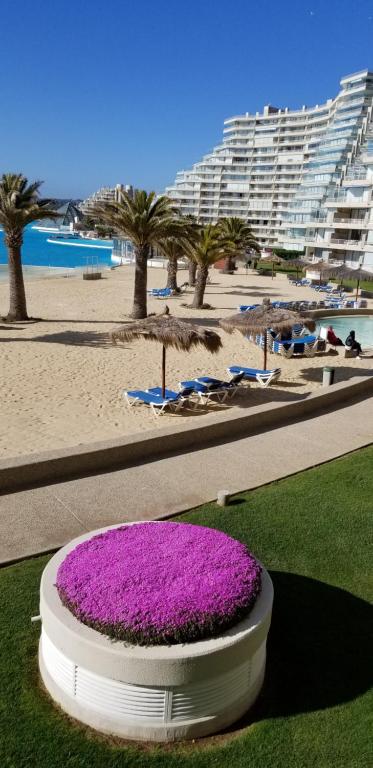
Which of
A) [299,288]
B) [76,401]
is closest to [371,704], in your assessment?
[76,401]

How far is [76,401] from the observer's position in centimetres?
1342

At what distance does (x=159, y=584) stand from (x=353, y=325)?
28292 millimetres

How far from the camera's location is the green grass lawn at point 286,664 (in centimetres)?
404

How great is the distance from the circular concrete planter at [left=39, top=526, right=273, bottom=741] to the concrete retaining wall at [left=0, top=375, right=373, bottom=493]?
393cm

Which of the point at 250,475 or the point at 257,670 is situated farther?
the point at 250,475

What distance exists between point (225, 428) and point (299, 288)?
38.1m

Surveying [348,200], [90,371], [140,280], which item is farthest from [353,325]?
[348,200]

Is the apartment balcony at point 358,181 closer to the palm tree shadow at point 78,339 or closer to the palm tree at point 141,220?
the palm tree at point 141,220

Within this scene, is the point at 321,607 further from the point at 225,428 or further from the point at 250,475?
the point at 225,428

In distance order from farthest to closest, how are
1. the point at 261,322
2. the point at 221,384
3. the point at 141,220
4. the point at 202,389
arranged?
the point at 141,220, the point at 261,322, the point at 221,384, the point at 202,389

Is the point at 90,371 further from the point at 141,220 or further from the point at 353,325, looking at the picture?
the point at 353,325

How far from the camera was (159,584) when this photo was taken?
14.8ft

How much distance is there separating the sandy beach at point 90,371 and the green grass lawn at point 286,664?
461 cm

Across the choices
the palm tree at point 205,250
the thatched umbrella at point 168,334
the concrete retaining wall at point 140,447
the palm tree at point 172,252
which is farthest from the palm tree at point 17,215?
the concrete retaining wall at point 140,447
